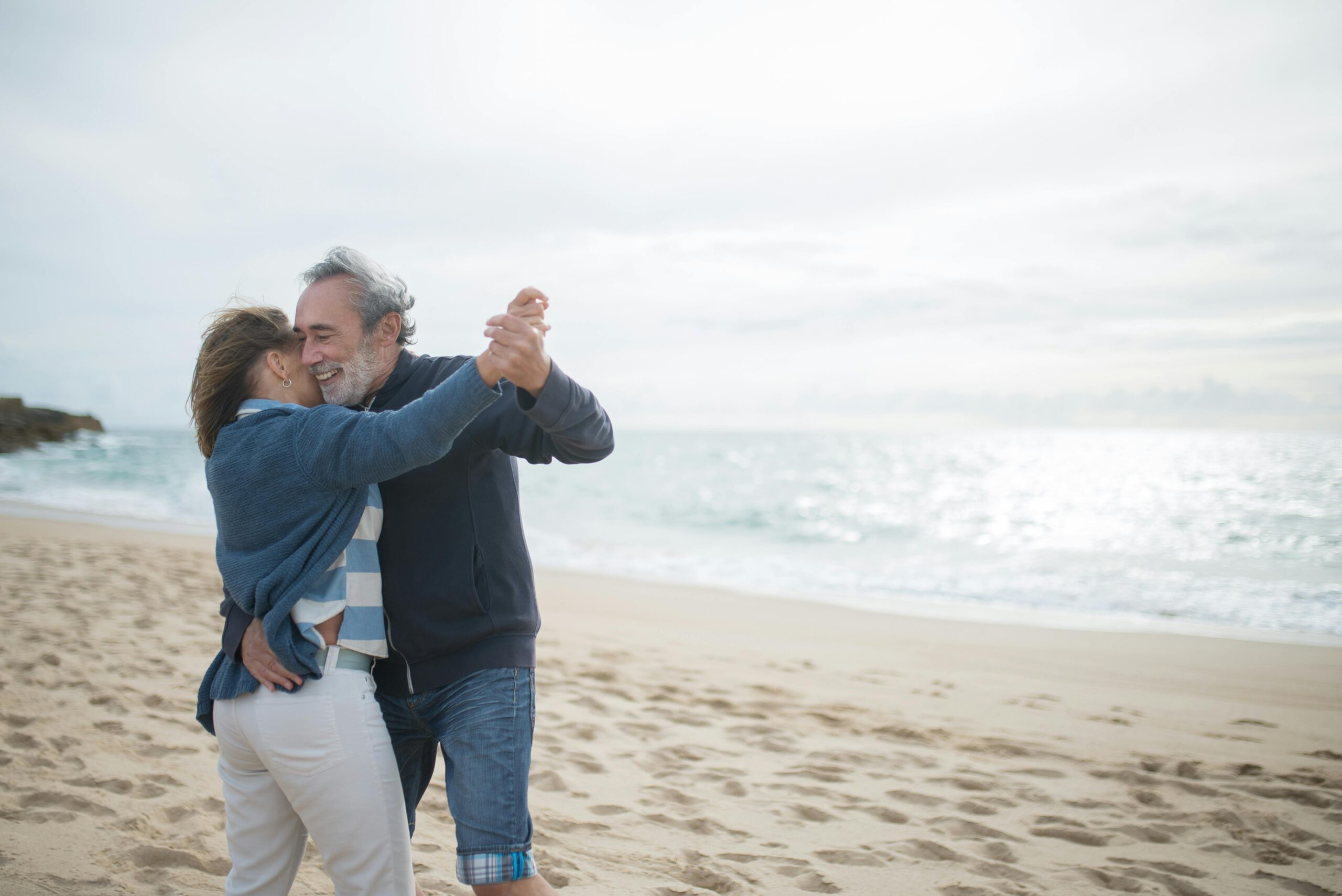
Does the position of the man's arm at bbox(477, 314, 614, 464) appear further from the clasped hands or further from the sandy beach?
the sandy beach

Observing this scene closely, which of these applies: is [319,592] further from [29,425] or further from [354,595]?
[29,425]

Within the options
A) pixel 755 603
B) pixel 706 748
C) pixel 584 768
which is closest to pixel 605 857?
pixel 584 768

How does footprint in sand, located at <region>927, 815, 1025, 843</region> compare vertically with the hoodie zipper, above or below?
below

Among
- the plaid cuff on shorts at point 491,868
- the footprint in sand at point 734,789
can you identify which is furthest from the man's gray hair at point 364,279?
the footprint in sand at point 734,789

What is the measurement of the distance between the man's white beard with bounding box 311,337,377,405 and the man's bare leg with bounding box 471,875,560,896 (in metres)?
1.27

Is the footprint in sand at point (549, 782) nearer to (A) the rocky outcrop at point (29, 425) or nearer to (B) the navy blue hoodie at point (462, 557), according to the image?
(B) the navy blue hoodie at point (462, 557)

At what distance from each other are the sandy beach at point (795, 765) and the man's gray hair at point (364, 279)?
2.29 meters

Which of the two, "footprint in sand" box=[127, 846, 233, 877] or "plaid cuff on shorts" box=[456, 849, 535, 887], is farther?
"footprint in sand" box=[127, 846, 233, 877]

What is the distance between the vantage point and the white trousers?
1793 millimetres

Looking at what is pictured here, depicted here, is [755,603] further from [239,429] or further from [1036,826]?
[239,429]

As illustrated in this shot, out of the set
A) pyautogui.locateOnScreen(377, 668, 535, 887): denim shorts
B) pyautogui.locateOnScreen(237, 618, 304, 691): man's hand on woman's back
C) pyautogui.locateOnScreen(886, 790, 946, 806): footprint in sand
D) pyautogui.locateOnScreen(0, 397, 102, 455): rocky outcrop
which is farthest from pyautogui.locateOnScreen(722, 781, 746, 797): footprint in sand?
pyautogui.locateOnScreen(0, 397, 102, 455): rocky outcrop

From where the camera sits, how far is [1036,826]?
12.8ft

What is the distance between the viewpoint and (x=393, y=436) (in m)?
1.71

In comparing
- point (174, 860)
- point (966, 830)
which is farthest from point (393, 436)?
point (966, 830)
